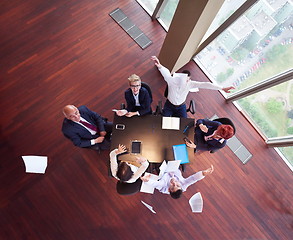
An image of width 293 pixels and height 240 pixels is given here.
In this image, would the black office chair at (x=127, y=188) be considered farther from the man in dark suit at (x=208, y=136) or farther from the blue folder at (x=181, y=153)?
the man in dark suit at (x=208, y=136)

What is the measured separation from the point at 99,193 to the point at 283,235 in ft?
10.6

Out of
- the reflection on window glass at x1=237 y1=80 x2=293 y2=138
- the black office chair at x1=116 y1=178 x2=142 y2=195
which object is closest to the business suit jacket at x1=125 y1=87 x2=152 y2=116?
the black office chair at x1=116 y1=178 x2=142 y2=195

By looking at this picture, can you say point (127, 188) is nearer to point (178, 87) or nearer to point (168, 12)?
point (178, 87)

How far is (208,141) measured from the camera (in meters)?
3.11

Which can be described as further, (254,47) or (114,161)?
(254,47)

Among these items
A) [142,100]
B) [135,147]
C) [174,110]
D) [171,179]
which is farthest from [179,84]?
[171,179]

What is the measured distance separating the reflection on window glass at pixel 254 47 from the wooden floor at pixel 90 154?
1.65ft

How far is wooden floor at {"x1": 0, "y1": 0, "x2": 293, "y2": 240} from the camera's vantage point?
11.3 ft

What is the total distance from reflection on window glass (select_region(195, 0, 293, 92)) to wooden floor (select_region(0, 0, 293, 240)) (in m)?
0.50

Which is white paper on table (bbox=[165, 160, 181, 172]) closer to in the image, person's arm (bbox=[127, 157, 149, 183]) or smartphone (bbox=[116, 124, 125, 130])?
person's arm (bbox=[127, 157, 149, 183])

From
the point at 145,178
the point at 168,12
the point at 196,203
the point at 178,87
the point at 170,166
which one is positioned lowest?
the point at 196,203

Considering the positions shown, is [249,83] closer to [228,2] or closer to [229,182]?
[228,2]

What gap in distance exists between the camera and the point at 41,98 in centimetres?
392

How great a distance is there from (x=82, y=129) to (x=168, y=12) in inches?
117
